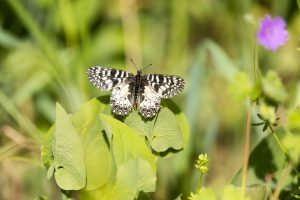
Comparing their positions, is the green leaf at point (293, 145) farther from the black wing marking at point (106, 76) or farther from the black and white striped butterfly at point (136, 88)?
the black wing marking at point (106, 76)

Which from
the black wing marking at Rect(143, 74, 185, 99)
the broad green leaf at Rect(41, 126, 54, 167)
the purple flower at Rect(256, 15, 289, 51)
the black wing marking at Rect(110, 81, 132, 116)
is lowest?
the broad green leaf at Rect(41, 126, 54, 167)

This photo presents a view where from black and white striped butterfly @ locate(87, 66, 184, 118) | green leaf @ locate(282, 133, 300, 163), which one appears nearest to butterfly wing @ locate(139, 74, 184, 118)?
black and white striped butterfly @ locate(87, 66, 184, 118)

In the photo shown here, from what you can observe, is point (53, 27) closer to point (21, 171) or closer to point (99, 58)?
point (99, 58)

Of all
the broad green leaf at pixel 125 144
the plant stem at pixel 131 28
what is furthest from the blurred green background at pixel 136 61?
the broad green leaf at pixel 125 144

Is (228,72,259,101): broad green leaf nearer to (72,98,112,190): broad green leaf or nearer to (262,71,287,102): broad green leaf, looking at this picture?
(262,71,287,102): broad green leaf

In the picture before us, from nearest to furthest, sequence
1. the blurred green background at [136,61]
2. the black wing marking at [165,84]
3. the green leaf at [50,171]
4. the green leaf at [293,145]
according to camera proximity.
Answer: the green leaf at [293,145], the green leaf at [50,171], the black wing marking at [165,84], the blurred green background at [136,61]

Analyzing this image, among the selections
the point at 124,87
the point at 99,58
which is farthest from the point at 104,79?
the point at 99,58
